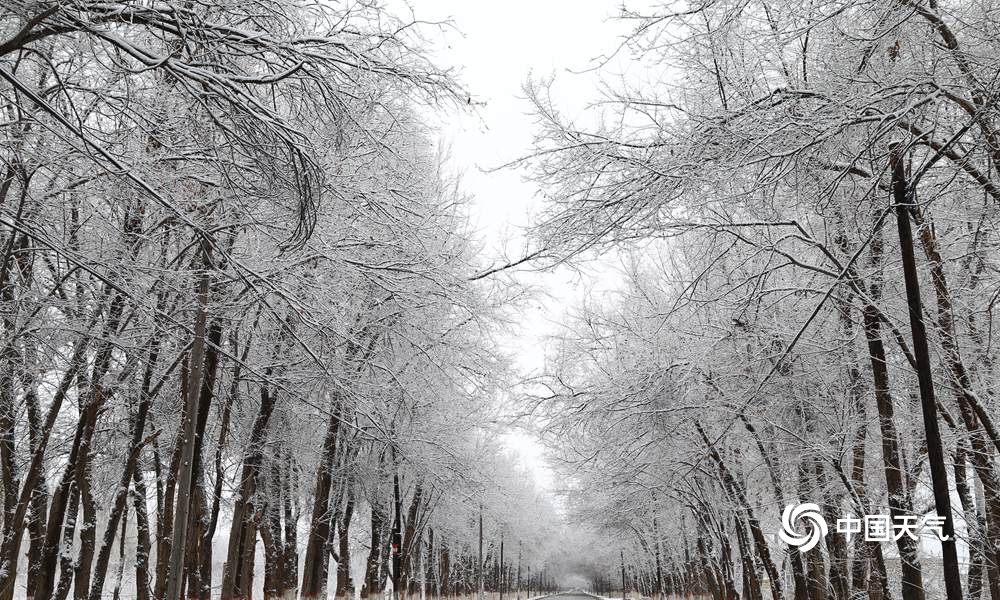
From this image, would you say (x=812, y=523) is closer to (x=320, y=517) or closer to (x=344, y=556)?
(x=320, y=517)

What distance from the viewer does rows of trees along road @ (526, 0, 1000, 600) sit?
16.9 feet

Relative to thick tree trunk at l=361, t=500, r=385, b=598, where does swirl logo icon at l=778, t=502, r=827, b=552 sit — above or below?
above

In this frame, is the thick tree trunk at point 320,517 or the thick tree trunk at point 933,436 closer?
the thick tree trunk at point 933,436

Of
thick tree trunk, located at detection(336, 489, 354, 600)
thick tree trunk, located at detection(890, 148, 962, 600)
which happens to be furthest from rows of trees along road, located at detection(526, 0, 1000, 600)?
thick tree trunk, located at detection(336, 489, 354, 600)

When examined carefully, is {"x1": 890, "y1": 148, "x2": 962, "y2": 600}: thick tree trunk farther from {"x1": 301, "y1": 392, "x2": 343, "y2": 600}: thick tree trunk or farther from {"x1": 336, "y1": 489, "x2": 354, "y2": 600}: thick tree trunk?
{"x1": 336, "y1": 489, "x2": 354, "y2": 600}: thick tree trunk

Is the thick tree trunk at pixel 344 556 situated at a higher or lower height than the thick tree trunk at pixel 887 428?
lower

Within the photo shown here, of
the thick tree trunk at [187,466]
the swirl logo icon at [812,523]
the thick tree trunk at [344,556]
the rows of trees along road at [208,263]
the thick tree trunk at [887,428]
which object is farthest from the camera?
the thick tree trunk at [344,556]

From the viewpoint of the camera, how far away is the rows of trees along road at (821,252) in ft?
16.9

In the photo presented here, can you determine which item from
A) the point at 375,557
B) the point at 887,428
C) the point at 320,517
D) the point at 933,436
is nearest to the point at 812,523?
the point at 887,428

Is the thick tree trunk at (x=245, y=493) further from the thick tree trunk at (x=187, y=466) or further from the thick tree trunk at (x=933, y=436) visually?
the thick tree trunk at (x=933, y=436)

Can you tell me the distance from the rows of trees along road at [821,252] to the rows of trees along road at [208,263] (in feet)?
6.82

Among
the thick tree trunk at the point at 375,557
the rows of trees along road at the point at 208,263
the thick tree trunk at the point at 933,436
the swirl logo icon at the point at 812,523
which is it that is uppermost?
the rows of trees along road at the point at 208,263

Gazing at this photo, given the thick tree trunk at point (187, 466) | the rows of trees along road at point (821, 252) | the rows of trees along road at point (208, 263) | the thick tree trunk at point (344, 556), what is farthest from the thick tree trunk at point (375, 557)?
the thick tree trunk at point (187, 466)

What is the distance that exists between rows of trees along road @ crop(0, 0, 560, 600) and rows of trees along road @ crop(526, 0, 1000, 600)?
2079mm
